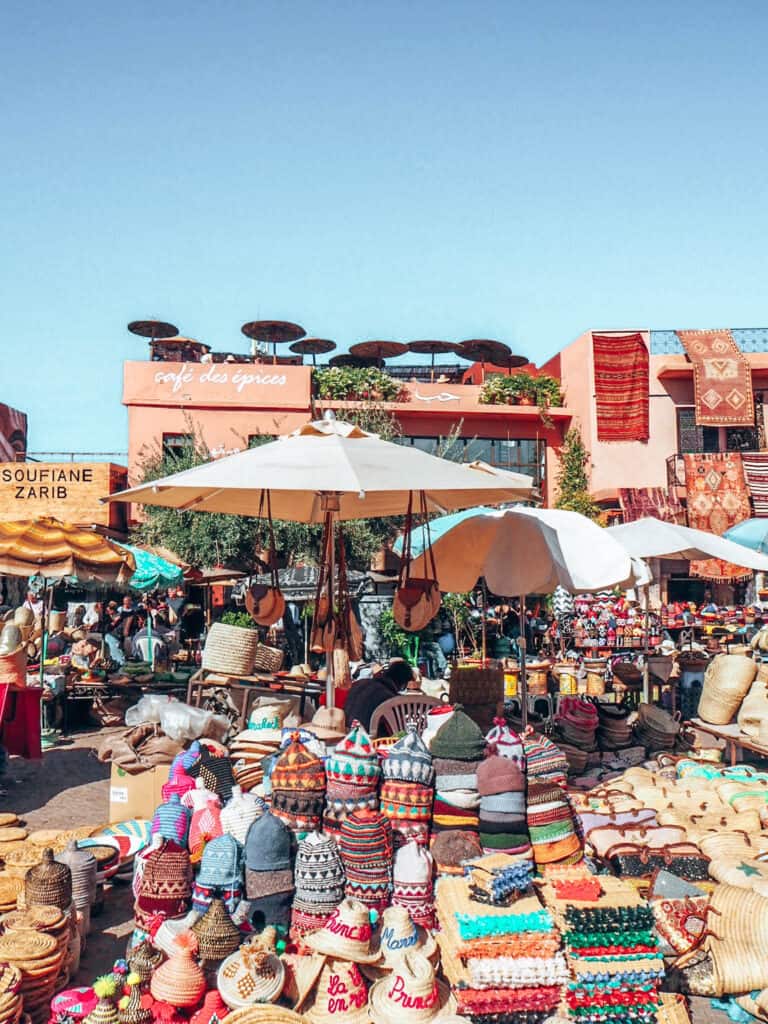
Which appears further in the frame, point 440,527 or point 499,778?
point 440,527

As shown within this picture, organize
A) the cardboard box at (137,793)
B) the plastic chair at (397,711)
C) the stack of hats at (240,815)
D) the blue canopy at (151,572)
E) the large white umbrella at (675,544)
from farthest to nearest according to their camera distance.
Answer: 1. the blue canopy at (151,572)
2. the large white umbrella at (675,544)
3. the cardboard box at (137,793)
4. the plastic chair at (397,711)
5. the stack of hats at (240,815)

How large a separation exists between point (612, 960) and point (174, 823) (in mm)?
2062

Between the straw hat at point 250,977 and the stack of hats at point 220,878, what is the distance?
1.31ft

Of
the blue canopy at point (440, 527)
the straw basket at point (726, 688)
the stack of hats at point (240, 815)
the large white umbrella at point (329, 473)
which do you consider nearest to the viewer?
the stack of hats at point (240, 815)

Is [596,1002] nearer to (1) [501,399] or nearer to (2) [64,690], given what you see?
(2) [64,690]

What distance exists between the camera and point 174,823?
162 inches

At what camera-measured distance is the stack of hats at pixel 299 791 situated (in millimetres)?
3900

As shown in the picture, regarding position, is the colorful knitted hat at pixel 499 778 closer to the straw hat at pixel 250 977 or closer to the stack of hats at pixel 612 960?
the stack of hats at pixel 612 960

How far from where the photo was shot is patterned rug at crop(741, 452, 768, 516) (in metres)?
20.7

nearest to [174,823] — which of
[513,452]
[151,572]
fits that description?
[151,572]

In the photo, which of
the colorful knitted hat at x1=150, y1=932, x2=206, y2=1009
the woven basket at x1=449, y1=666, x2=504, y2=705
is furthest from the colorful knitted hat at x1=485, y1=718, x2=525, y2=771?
the woven basket at x1=449, y1=666, x2=504, y2=705

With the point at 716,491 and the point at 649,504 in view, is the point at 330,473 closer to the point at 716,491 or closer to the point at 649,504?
the point at 649,504

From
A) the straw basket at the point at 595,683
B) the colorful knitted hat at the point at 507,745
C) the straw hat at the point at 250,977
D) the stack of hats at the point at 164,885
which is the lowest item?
the straw basket at the point at 595,683

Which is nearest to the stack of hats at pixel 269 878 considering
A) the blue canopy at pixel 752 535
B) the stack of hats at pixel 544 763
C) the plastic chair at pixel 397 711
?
the stack of hats at pixel 544 763
